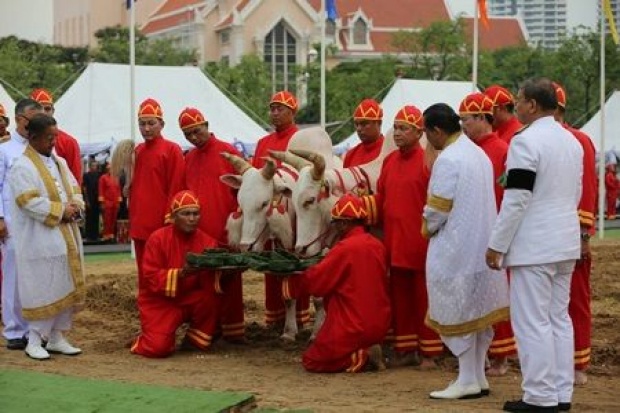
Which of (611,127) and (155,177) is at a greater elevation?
(611,127)

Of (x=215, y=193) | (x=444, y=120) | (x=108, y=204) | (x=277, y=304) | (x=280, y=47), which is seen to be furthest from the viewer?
(x=280, y=47)

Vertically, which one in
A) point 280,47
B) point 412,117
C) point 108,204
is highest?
point 280,47

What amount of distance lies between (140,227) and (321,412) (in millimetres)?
4115

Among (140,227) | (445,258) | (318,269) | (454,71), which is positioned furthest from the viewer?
(454,71)

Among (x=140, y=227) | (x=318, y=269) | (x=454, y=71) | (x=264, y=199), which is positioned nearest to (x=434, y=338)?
(x=318, y=269)

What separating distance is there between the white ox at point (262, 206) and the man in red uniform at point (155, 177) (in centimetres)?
84

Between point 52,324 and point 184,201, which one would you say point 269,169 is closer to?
point 184,201

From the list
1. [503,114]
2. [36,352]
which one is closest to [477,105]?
[503,114]

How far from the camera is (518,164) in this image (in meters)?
8.12

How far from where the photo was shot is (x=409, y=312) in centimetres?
1033

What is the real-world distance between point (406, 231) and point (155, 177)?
2729mm

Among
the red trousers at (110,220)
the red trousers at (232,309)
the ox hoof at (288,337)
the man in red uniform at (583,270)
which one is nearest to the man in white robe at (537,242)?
the man in red uniform at (583,270)

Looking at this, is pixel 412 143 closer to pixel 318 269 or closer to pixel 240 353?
pixel 318 269

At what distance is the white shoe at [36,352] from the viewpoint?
10.8m
